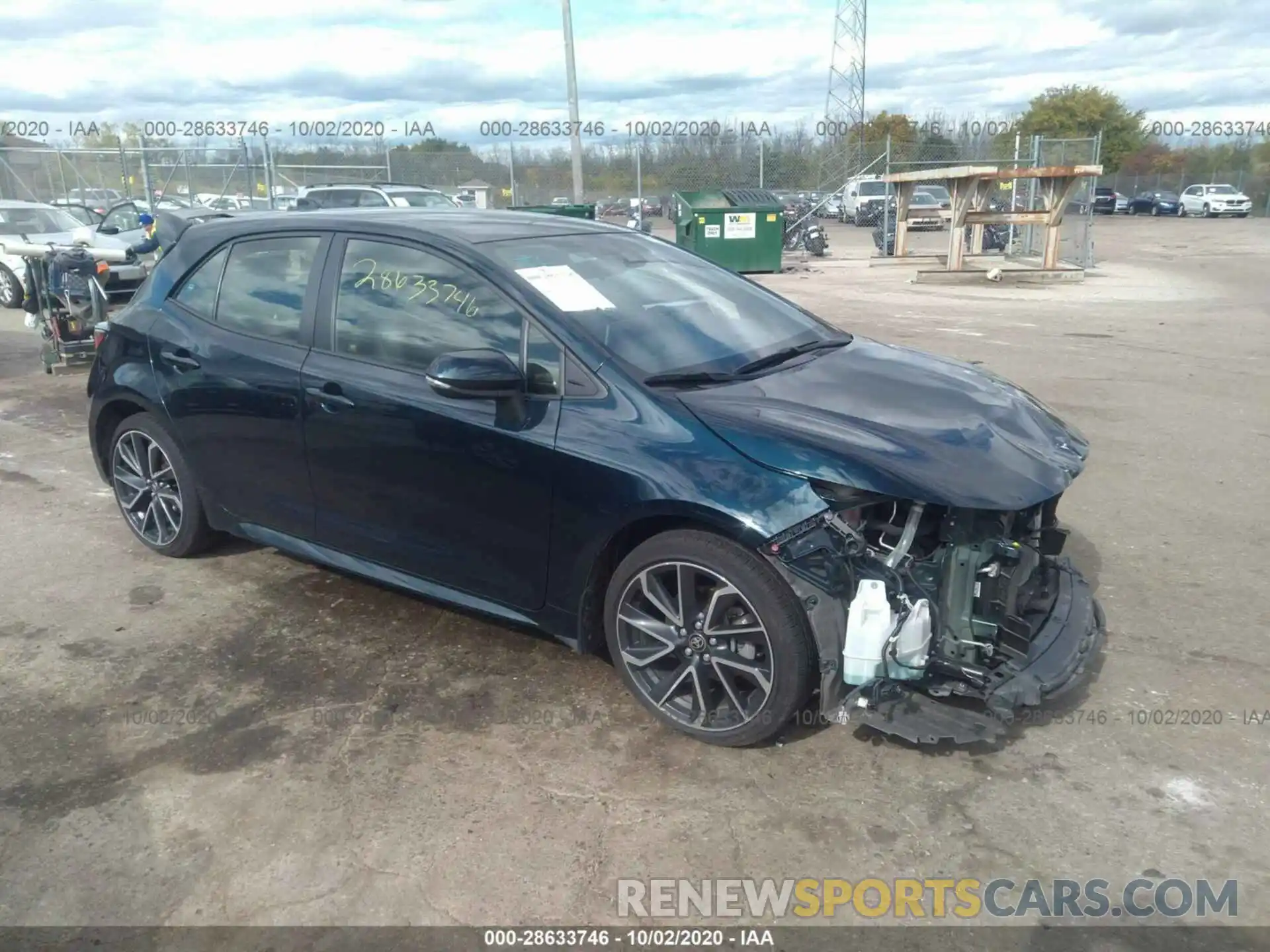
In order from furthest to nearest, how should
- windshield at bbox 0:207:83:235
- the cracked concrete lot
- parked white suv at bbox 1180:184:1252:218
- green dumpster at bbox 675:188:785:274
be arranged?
1. parked white suv at bbox 1180:184:1252:218
2. green dumpster at bbox 675:188:785:274
3. windshield at bbox 0:207:83:235
4. the cracked concrete lot

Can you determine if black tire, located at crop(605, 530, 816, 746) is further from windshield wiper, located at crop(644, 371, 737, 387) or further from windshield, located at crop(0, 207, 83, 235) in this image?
windshield, located at crop(0, 207, 83, 235)

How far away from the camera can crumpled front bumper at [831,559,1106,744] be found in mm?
3041

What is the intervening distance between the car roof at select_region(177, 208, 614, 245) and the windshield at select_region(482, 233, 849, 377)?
8cm

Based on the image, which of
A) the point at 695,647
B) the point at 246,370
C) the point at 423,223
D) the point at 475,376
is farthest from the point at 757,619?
the point at 246,370

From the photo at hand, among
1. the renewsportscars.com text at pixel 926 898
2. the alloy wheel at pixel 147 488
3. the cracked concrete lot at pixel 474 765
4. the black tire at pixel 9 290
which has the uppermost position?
the black tire at pixel 9 290

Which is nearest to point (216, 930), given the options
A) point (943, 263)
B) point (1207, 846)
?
point (1207, 846)

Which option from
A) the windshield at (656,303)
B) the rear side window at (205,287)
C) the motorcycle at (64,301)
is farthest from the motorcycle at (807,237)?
the rear side window at (205,287)

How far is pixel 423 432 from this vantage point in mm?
3721

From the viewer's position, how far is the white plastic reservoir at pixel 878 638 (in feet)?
9.97

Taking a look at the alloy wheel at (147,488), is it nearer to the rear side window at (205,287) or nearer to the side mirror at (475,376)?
the rear side window at (205,287)

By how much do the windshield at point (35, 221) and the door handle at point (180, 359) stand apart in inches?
500

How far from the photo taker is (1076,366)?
9.68 m

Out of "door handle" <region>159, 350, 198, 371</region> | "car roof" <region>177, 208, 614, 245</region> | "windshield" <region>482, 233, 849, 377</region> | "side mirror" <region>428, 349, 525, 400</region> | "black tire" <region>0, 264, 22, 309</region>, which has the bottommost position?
"black tire" <region>0, 264, 22, 309</region>

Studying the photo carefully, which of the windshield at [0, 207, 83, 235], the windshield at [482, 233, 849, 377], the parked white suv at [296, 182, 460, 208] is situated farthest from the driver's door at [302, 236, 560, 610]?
the windshield at [0, 207, 83, 235]
